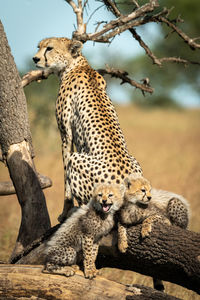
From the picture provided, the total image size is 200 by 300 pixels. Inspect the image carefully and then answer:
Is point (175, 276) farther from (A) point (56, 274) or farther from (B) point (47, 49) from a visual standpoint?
(B) point (47, 49)

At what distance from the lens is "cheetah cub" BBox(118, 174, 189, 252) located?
3.80 meters

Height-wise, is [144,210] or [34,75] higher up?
[34,75]

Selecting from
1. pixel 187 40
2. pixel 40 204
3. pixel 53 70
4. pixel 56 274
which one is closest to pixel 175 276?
pixel 56 274

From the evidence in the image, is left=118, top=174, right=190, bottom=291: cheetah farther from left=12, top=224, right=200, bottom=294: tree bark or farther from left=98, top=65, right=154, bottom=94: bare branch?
left=98, top=65, right=154, bottom=94: bare branch

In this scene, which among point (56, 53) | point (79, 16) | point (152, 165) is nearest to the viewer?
point (56, 53)

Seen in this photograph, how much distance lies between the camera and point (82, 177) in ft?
13.9

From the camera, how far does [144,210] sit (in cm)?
386

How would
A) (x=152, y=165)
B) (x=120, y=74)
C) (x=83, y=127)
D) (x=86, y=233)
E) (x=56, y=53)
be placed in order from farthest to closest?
(x=152, y=165) < (x=120, y=74) < (x=56, y=53) < (x=83, y=127) < (x=86, y=233)

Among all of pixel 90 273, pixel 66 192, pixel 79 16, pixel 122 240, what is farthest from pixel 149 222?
pixel 79 16

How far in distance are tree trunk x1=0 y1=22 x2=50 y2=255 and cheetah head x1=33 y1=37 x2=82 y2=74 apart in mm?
520

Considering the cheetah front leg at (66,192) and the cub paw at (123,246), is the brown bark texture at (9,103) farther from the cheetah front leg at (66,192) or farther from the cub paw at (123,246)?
the cub paw at (123,246)

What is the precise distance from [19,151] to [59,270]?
162 cm

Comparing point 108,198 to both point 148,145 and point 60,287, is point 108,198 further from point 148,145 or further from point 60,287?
point 148,145

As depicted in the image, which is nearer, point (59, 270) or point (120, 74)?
point (59, 270)
